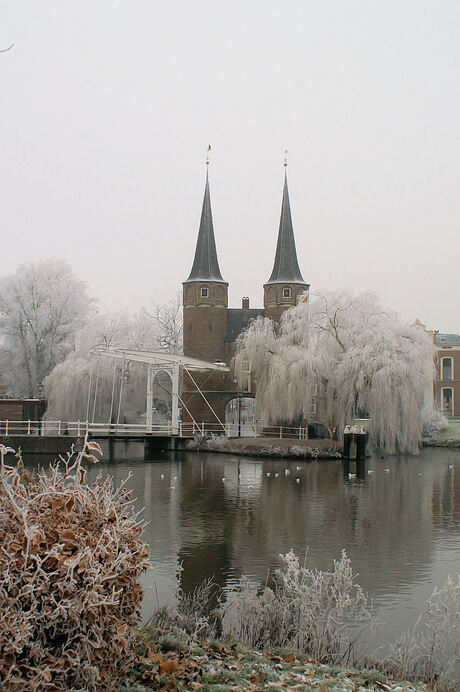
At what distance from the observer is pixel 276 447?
27.3 meters

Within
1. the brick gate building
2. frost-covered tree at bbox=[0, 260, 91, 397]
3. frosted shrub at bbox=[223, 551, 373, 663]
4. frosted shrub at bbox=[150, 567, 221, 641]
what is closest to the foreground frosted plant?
frosted shrub at bbox=[150, 567, 221, 641]

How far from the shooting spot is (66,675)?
13.5 feet

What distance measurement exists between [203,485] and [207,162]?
26947 mm

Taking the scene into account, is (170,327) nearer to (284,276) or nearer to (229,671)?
(284,276)

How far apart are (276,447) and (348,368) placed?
4.08 m

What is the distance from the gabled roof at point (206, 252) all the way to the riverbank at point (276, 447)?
42.7 ft

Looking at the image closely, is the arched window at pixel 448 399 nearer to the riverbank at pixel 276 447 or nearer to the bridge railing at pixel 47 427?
the riverbank at pixel 276 447

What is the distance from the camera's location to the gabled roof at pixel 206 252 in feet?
132

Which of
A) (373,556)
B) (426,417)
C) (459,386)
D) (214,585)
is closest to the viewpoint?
(214,585)

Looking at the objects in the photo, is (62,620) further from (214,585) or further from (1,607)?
(214,585)

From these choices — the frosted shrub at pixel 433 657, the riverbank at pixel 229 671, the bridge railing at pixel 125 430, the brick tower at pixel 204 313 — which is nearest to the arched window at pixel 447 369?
the brick tower at pixel 204 313

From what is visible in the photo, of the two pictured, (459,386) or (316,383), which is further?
(459,386)

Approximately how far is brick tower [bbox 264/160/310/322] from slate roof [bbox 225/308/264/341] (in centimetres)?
147

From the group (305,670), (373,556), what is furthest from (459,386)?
(305,670)
